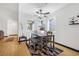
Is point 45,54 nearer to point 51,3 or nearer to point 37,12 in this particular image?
point 37,12

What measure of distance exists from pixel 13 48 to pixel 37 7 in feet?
2.76

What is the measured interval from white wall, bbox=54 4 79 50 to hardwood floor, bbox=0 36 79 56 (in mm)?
142

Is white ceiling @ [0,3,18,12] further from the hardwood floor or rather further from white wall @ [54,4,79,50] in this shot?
white wall @ [54,4,79,50]

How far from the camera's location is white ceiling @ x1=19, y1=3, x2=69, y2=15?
2010 millimetres

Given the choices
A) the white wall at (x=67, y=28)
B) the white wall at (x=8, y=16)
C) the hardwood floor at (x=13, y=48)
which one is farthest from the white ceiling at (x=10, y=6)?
the white wall at (x=67, y=28)

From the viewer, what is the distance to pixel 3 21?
2.00 meters

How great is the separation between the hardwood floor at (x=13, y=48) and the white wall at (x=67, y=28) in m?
0.14

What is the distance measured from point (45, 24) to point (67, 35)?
0.43 meters

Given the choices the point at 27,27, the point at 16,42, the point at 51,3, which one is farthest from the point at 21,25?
the point at 51,3

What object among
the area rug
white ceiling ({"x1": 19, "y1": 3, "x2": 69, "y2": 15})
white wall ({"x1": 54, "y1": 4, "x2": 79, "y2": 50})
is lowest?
the area rug

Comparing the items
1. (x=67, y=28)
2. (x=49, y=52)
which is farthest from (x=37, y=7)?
(x=49, y=52)

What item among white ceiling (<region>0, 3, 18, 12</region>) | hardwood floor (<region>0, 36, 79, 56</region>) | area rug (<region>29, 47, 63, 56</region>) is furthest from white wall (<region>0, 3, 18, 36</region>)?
area rug (<region>29, 47, 63, 56</region>)

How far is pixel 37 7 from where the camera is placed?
2031mm

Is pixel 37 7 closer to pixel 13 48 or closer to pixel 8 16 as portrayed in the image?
pixel 8 16
